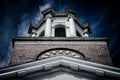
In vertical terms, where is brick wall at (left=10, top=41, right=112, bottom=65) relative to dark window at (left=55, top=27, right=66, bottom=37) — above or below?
below

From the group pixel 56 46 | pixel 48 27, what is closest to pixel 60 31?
pixel 48 27

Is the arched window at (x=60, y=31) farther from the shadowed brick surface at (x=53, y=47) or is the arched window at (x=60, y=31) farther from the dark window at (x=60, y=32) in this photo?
the shadowed brick surface at (x=53, y=47)

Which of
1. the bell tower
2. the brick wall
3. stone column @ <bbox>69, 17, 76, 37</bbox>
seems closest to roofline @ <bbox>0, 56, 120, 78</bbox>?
the brick wall

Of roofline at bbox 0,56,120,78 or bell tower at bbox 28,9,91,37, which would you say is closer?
roofline at bbox 0,56,120,78

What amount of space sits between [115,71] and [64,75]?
2.13 m

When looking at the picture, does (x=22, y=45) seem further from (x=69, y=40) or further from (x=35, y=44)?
(x=69, y=40)

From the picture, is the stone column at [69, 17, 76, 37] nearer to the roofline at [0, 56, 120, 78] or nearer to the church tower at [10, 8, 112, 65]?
the church tower at [10, 8, 112, 65]

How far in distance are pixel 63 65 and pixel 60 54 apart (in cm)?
752

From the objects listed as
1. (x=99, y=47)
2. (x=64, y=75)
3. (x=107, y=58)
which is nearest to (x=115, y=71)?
(x=64, y=75)

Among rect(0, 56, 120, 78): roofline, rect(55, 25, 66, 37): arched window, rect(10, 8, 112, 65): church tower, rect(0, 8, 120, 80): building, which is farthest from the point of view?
rect(55, 25, 66, 37): arched window

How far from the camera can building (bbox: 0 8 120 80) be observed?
30.6 ft

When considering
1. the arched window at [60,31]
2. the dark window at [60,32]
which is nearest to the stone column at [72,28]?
the arched window at [60,31]

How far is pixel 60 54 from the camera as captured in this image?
17.3 m

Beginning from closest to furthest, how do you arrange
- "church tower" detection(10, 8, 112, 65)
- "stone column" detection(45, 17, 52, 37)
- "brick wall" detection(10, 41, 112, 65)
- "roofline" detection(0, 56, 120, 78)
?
"roofline" detection(0, 56, 120, 78) → "brick wall" detection(10, 41, 112, 65) → "church tower" detection(10, 8, 112, 65) → "stone column" detection(45, 17, 52, 37)
